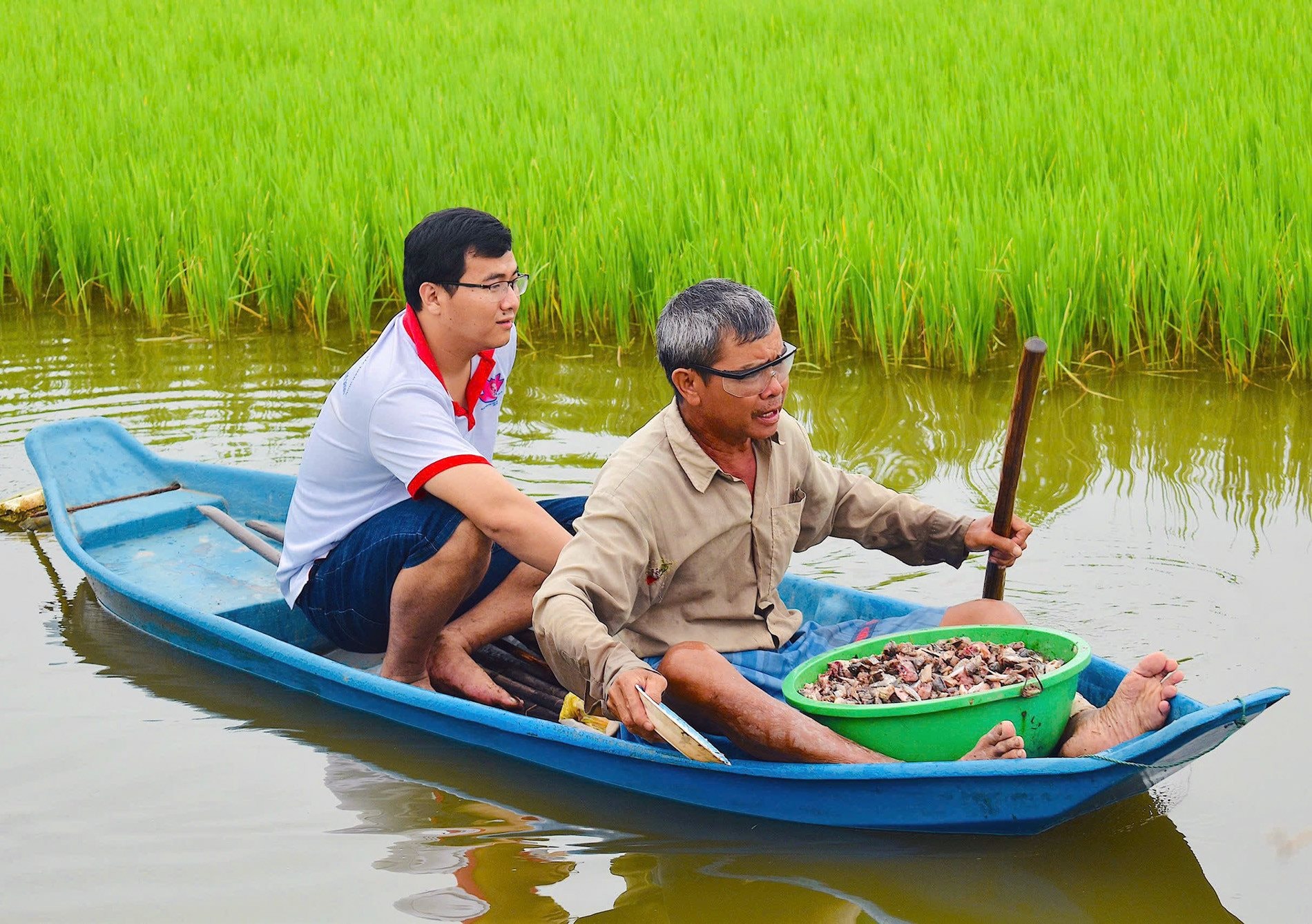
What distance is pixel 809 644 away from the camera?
3072 millimetres

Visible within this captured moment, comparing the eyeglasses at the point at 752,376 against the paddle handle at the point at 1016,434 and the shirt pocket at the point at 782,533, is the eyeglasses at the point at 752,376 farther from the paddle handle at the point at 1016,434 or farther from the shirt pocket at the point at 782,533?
the paddle handle at the point at 1016,434

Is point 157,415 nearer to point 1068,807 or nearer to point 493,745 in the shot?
point 493,745

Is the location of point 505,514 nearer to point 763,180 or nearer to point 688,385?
point 688,385

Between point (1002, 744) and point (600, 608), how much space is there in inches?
30.1

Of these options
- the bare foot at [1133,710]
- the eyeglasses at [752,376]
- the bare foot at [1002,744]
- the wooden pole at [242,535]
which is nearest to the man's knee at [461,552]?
the eyeglasses at [752,376]

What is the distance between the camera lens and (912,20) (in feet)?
32.0

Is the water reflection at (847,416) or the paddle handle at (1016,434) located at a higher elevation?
the paddle handle at (1016,434)

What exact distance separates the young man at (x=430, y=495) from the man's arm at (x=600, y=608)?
34 cm

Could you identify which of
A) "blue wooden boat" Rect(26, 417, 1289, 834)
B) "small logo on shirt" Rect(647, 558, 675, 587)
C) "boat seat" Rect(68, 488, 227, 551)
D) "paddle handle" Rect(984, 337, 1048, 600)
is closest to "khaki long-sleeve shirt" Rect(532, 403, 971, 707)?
"small logo on shirt" Rect(647, 558, 675, 587)

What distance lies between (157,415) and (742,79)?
4108 mm

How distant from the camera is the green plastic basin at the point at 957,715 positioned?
8.36 ft

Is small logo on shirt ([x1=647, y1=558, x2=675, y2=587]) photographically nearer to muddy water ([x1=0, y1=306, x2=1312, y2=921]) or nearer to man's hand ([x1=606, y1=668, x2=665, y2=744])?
man's hand ([x1=606, y1=668, x2=665, y2=744])

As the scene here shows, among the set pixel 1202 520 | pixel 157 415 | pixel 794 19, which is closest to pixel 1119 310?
pixel 1202 520

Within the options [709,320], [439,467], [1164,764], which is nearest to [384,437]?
[439,467]
